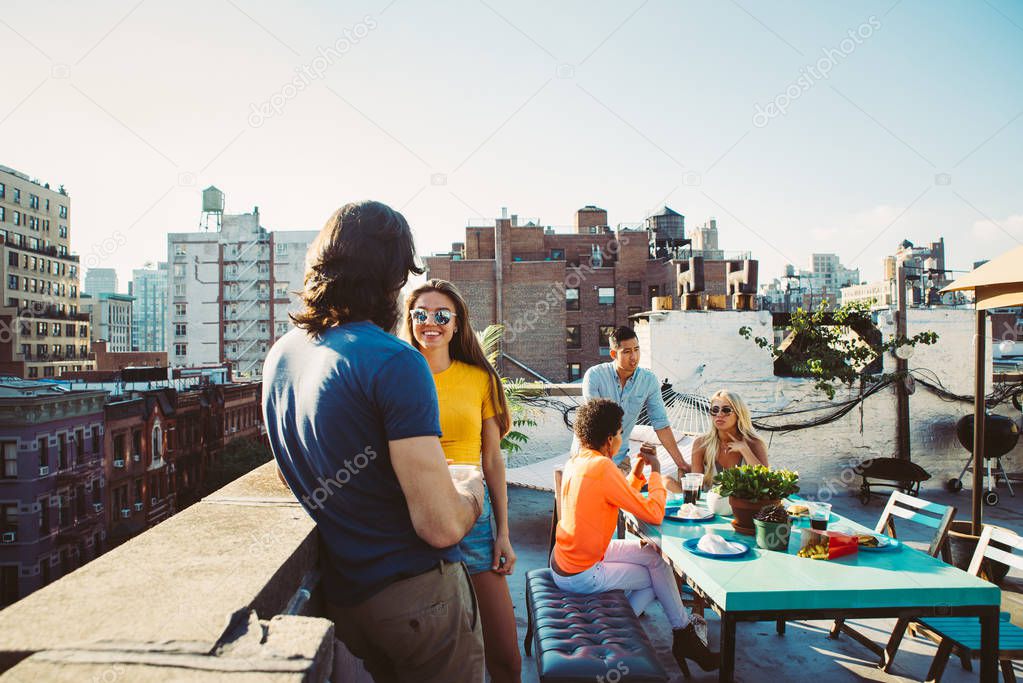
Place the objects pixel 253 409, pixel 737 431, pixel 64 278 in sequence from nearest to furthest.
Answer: pixel 737 431 < pixel 253 409 < pixel 64 278

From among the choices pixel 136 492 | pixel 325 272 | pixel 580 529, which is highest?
pixel 325 272

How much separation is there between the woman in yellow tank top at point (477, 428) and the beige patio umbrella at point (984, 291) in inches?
146

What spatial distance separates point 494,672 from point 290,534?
111 centimetres

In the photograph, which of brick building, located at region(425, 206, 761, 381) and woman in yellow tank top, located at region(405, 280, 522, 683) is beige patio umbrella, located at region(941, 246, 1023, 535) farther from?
brick building, located at region(425, 206, 761, 381)

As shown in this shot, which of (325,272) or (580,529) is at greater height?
(325,272)

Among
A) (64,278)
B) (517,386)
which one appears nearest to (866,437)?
(517,386)

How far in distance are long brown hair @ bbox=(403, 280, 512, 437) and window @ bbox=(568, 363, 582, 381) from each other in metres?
45.4

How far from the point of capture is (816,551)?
3213 millimetres

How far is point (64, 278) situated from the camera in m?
89.7

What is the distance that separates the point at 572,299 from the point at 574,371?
550cm

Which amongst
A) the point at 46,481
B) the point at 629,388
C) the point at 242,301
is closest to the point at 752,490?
the point at 629,388

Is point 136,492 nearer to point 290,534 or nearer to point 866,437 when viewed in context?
point 866,437

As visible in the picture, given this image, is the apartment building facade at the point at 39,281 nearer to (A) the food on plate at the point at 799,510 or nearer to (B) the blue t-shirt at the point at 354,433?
(A) the food on plate at the point at 799,510

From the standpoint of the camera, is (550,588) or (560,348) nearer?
(550,588)
